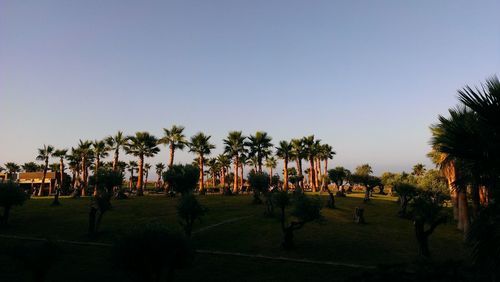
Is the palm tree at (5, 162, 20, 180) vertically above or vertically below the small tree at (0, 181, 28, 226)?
above

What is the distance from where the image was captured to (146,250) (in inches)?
839

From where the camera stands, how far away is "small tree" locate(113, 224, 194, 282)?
21312mm

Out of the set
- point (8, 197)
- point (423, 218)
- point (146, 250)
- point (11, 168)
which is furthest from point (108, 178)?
point (11, 168)

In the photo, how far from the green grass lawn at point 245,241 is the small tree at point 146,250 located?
1956mm

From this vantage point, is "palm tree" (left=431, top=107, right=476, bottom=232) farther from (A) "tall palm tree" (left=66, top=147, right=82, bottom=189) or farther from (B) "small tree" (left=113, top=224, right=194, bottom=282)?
(A) "tall palm tree" (left=66, top=147, right=82, bottom=189)

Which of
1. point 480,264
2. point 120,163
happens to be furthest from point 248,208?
point 120,163

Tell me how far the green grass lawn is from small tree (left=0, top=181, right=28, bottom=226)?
151 centimetres

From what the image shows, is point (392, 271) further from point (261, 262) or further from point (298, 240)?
point (298, 240)

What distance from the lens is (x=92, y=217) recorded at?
40.4 meters

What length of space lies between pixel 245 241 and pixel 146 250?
18187mm

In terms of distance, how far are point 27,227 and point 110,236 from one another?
13.2m

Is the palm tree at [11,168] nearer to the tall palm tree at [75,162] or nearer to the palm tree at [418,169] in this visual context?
the tall palm tree at [75,162]

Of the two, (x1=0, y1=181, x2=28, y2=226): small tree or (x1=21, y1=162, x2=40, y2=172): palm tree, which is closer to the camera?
(x1=0, y1=181, x2=28, y2=226): small tree

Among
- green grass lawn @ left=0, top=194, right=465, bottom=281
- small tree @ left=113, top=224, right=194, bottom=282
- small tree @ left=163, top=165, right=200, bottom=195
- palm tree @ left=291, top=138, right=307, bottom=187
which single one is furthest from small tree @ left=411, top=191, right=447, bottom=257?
palm tree @ left=291, top=138, right=307, bottom=187
